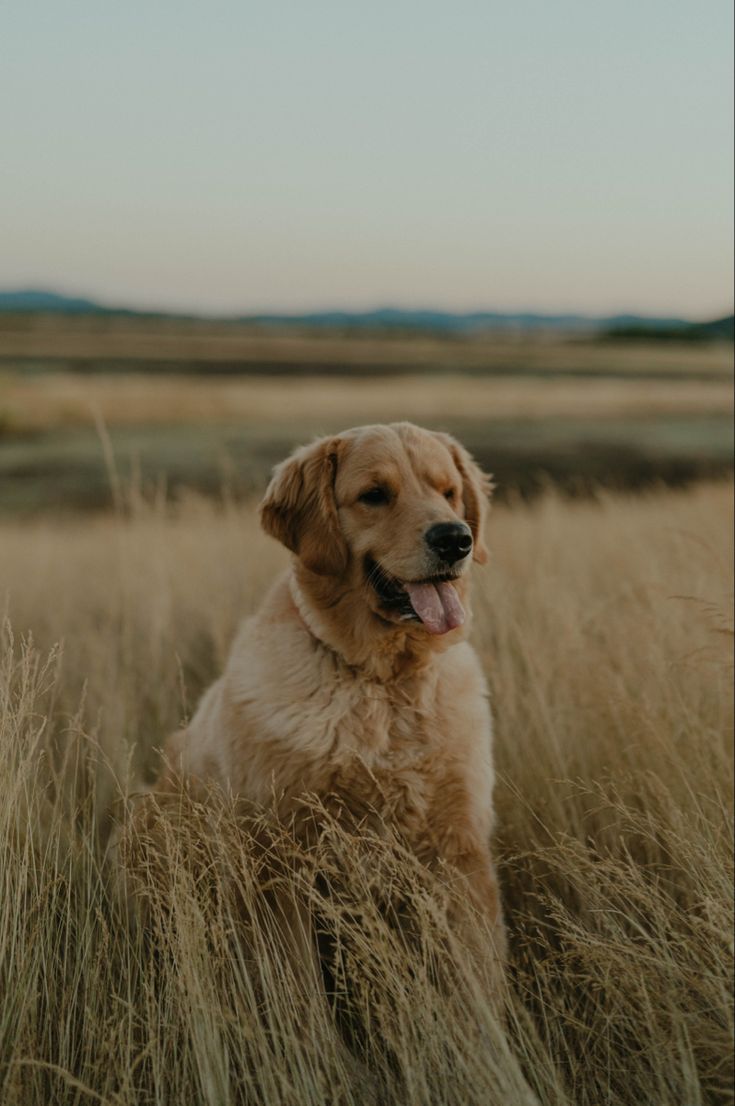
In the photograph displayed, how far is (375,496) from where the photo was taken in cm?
316

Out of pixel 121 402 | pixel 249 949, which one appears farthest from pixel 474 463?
pixel 121 402

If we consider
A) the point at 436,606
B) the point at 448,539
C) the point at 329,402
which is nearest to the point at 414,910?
the point at 436,606

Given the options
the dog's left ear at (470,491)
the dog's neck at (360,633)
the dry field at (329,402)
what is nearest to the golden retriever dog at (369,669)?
the dog's neck at (360,633)

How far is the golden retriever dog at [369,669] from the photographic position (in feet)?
9.50

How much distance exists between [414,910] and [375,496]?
122 centimetres

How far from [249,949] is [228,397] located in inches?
1137

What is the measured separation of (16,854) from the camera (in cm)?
258

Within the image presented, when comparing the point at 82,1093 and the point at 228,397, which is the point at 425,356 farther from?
the point at 82,1093

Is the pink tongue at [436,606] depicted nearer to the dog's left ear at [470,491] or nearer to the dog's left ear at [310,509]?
the dog's left ear at [310,509]

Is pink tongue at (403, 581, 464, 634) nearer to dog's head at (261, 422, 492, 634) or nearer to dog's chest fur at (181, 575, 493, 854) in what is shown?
dog's head at (261, 422, 492, 634)

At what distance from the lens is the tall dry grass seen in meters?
2.21

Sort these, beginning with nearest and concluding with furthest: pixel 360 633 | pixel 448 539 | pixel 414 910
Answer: pixel 414 910
pixel 448 539
pixel 360 633

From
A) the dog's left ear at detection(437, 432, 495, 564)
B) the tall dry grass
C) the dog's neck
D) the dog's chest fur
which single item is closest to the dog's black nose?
the dog's neck

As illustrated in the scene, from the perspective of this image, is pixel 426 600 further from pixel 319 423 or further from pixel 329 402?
pixel 329 402
